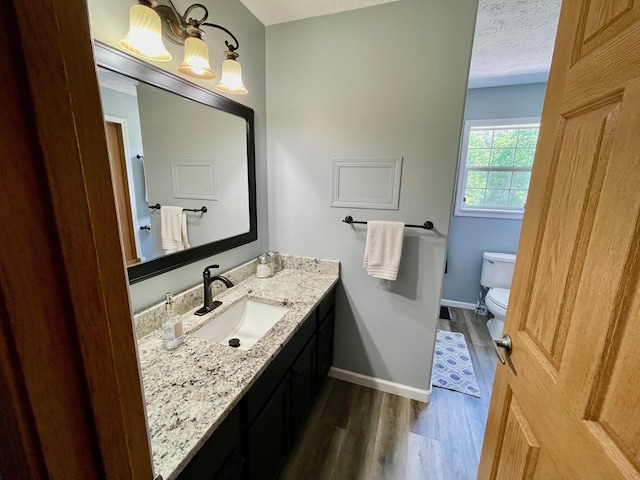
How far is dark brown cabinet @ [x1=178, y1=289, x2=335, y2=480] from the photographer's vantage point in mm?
844

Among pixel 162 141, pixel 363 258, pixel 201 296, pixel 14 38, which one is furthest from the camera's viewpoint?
pixel 363 258

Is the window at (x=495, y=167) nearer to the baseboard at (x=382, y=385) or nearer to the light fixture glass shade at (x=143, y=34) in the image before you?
the baseboard at (x=382, y=385)

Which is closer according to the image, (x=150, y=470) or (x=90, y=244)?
(x=90, y=244)

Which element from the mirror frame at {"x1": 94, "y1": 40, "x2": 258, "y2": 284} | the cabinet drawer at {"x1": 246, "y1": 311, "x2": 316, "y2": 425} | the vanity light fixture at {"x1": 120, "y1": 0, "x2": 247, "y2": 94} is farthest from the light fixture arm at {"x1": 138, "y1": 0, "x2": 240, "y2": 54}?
the cabinet drawer at {"x1": 246, "y1": 311, "x2": 316, "y2": 425}

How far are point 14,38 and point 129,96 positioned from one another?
103cm

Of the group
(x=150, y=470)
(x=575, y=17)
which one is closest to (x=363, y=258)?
(x=575, y=17)

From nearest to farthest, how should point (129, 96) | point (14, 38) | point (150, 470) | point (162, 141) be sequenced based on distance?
1. point (14, 38)
2. point (150, 470)
3. point (129, 96)
4. point (162, 141)

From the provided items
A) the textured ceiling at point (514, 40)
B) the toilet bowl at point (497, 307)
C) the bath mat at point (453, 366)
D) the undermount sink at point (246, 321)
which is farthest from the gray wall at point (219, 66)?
the toilet bowl at point (497, 307)

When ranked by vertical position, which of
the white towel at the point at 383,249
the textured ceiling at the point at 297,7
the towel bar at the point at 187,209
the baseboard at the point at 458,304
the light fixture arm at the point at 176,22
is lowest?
the baseboard at the point at 458,304

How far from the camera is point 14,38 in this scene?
0.25m

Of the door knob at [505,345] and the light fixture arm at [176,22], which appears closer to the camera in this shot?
the door knob at [505,345]

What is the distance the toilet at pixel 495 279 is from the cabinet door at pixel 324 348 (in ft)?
5.54

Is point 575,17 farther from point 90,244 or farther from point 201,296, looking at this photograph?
point 201,296

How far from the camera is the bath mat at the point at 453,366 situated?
2.09 metres
